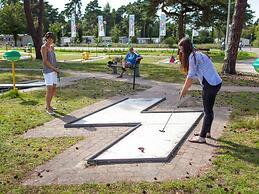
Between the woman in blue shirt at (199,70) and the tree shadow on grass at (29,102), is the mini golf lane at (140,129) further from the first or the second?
the tree shadow on grass at (29,102)

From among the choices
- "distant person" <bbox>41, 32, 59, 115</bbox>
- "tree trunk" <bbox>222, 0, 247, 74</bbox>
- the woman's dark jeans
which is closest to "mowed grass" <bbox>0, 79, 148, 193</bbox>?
"distant person" <bbox>41, 32, 59, 115</bbox>

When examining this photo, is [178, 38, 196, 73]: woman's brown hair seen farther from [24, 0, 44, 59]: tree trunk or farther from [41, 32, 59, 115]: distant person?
[24, 0, 44, 59]: tree trunk

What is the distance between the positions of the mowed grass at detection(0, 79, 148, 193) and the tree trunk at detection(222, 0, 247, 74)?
215 inches

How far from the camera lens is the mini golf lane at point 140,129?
17.7 ft

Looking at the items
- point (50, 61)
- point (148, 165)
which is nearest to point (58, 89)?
point (50, 61)

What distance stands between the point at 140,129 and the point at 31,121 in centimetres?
244

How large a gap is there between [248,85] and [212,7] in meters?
29.1

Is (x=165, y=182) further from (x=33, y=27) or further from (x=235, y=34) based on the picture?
(x=33, y=27)

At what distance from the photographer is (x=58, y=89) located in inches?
488

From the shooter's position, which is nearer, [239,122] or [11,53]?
[239,122]

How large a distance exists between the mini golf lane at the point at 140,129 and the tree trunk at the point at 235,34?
24.6 ft

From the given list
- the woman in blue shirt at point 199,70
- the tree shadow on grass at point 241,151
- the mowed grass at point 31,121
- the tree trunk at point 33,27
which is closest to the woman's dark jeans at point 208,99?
the woman in blue shirt at point 199,70

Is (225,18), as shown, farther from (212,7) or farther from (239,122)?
(239,122)

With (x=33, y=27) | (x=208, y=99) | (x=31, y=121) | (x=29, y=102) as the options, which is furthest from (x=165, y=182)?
(x=33, y=27)
